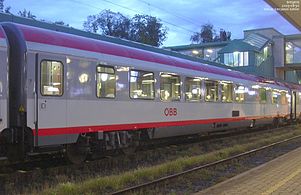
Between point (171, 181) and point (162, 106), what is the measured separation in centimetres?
489

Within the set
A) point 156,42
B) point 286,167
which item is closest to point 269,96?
point 286,167

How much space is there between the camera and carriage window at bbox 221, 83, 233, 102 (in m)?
20.3

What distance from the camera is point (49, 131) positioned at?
34.2 feet

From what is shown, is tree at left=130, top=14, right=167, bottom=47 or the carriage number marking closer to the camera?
the carriage number marking

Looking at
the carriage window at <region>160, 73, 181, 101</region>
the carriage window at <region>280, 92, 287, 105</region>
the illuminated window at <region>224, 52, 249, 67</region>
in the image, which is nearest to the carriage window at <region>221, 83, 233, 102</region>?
the carriage window at <region>160, 73, 181, 101</region>

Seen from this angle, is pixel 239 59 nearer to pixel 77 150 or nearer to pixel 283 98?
pixel 283 98

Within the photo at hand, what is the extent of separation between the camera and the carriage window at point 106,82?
39.8 feet

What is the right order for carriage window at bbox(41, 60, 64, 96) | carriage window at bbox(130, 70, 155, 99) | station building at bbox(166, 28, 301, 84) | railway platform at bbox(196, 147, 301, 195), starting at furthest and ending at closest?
1. station building at bbox(166, 28, 301, 84)
2. carriage window at bbox(130, 70, 155, 99)
3. carriage window at bbox(41, 60, 64, 96)
4. railway platform at bbox(196, 147, 301, 195)

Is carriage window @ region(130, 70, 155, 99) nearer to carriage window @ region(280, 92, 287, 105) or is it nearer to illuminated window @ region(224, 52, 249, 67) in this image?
carriage window @ region(280, 92, 287, 105)

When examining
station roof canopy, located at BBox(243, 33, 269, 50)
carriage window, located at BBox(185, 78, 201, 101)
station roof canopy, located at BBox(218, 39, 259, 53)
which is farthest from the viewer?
station roof canopy, located at BBox(243, 33, 269, 50)

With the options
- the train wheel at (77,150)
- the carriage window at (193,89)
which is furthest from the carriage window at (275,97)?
A: the train wheel at (77,150)

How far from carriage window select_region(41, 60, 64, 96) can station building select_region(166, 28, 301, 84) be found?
43.1 meters

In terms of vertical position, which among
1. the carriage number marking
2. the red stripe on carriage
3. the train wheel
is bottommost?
the train wheel

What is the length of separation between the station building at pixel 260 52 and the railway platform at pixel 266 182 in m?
41.6
